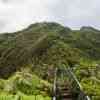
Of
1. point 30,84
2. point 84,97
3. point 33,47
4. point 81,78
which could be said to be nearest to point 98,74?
Answer: point 81,78

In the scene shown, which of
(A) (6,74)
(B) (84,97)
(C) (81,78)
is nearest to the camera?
(B) (84,97)

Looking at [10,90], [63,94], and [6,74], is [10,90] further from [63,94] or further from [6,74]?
[6,74]

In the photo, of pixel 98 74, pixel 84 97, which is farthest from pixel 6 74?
pixel 84 97

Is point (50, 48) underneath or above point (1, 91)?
underneath

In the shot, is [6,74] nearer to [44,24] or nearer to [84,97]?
[84,97]

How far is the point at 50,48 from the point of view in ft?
208

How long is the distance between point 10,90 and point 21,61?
3974 cm

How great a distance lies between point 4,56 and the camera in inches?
2746

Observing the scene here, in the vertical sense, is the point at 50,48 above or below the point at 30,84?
below

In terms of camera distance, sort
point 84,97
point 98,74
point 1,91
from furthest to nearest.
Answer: point 98,74, point 1,91, point 84,97

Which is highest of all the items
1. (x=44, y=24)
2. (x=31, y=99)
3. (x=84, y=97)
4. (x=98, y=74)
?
(x=84, y=97)

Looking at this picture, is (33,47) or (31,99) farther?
(33,47)

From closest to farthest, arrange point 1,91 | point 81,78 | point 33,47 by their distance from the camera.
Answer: point 1,91 < point 81,78 < point 33,47

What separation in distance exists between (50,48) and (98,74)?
105 feet
